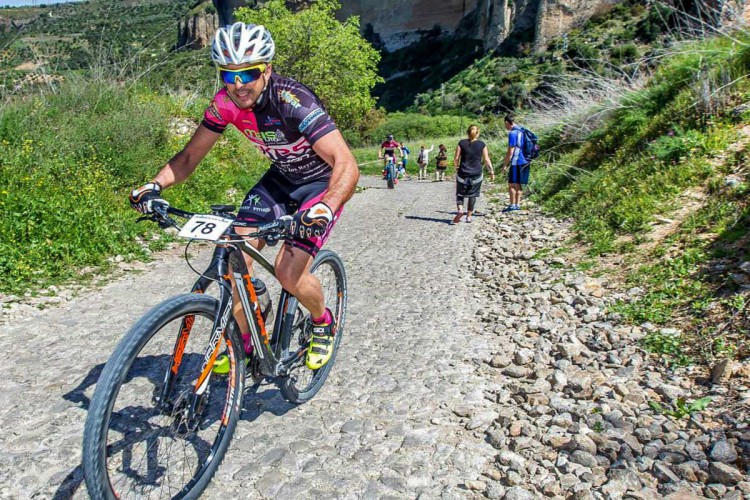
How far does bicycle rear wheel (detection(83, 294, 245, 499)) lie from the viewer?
265 cm

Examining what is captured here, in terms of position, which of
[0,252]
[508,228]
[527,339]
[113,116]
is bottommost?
[508,228]

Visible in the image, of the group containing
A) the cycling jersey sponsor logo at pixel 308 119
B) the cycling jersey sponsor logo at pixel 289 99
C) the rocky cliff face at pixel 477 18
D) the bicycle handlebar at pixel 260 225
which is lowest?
the bicycle handlebar at pixel 260 225

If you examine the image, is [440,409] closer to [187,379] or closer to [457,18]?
[187,379]

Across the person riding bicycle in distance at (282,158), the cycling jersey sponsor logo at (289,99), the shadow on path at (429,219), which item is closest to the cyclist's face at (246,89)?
the person riding bicycle in distance at (282,158)

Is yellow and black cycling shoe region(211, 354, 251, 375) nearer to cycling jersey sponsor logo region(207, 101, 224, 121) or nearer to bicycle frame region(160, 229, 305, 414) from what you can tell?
bicycle frame region(160, 229, 305, 414)

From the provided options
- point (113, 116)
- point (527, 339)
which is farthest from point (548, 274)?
point (113, 116)

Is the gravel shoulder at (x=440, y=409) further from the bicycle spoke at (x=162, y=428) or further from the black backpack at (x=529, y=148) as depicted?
the black backpack at (x=529, y=148)

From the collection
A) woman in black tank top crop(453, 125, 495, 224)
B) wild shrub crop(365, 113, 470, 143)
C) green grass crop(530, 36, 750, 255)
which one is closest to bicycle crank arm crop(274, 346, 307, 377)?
green grass crop(530, 36, 750, 255)

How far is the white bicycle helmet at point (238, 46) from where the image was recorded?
10.5 feet

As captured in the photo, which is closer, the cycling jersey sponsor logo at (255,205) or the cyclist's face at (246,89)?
the cyclist's face at (246,89)

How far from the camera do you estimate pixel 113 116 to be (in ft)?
33.3

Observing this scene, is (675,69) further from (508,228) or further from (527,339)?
(527,339)

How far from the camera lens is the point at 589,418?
352 centimetres

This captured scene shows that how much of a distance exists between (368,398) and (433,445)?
0.76m
